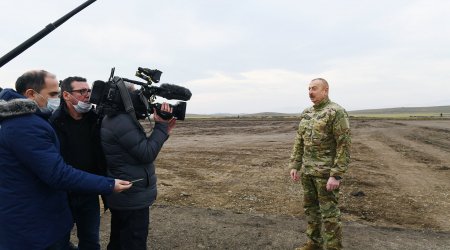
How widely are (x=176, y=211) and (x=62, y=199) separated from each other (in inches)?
156

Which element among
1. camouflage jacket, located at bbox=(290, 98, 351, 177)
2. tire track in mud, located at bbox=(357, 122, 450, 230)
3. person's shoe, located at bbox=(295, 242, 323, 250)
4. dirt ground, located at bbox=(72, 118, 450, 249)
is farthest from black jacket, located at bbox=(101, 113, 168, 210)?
tire track in mud, located at bbox=(357, 122, 450, 230)

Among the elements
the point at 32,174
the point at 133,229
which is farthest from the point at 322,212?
the point at 32,174

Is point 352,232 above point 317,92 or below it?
below

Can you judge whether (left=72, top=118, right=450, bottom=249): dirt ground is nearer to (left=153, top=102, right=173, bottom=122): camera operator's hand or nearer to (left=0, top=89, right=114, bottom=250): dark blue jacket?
(left=153, top=102, right=173, bottom=122): camera operator's hand

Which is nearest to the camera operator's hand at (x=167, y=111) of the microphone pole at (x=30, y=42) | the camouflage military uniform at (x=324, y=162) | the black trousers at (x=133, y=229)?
the black trousers at (x=133, y=229)

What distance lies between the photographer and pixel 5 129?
255 centimetres

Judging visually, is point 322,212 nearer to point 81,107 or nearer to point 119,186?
point 119,186

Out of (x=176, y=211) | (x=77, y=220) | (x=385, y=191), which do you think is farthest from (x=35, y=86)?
(x=385, y=191)

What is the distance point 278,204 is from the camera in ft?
25.3

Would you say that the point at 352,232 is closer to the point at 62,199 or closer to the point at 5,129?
the point at 62,199

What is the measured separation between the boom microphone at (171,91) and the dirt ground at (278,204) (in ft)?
8.76

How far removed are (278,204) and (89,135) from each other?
16.5 ft

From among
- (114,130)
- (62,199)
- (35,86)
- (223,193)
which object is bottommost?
(223,193)

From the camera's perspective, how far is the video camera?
10.5 feet
